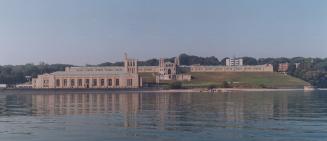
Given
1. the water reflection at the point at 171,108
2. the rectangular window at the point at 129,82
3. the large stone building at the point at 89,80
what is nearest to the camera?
the water reflection at the point at 171,108

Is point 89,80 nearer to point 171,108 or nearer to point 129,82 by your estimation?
point 129,82

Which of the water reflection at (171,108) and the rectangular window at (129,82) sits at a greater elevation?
the water reflection at (171,108)

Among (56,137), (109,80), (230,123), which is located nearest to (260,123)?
(230,123)

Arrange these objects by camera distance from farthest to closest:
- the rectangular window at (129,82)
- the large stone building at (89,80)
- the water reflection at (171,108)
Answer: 1. the large stone building at (89,80)
2. the rectangular window at (129,82)
3. the water reflection at (171,108)

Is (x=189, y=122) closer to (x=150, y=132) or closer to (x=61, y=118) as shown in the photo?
(x=150, y=132)

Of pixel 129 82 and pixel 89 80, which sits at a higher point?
pixel 89 80

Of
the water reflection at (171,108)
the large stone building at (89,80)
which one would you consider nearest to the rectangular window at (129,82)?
the large stone building at (89,80)

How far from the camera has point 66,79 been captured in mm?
196750

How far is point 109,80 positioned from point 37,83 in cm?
2275

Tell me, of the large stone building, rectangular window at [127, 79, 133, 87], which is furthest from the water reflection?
the large stone building

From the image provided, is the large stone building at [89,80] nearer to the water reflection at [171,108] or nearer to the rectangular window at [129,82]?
the rectangular window at [129,82]

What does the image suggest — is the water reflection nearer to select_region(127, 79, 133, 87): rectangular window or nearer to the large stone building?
select_region(127, 79, 133, 87): rectangular window

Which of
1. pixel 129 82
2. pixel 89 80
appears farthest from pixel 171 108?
pixel 89 80

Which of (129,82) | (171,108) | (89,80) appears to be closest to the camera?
(171,108)
